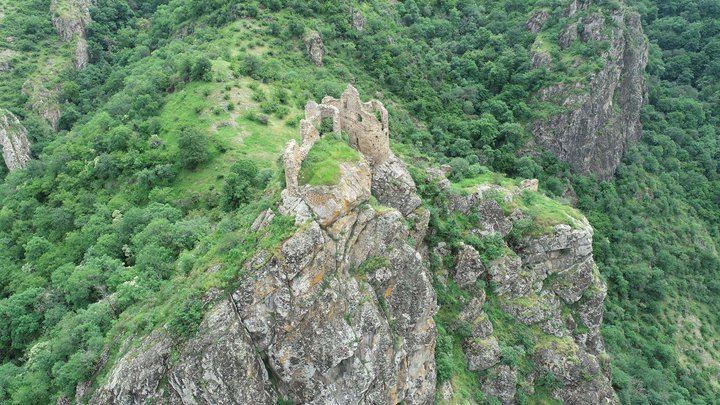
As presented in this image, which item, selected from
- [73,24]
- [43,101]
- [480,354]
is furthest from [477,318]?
[73,24]

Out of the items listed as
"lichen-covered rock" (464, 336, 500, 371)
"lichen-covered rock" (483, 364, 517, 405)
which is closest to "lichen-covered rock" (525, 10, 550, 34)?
"lichen-covered rock" (464, 336, 500, 371)

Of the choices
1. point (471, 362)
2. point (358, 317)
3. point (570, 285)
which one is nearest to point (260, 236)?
point (358, 317)

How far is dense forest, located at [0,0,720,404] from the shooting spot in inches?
1622

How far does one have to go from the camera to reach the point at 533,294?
1896 inches

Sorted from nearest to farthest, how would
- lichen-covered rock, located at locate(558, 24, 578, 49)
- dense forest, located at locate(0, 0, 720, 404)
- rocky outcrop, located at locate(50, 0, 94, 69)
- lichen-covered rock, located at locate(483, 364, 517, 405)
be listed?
dense forest, located at locate(0, 0, 720, 404) < lichen-covered rock, located at locate(483, 364, 517, 405) < lichen-covered rock, located at locate(558, 24, 578, 49) < rocky outcrop, located at locate(50, 0, 94, 69)

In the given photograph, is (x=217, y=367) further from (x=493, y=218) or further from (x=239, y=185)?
(x=493, y=218)

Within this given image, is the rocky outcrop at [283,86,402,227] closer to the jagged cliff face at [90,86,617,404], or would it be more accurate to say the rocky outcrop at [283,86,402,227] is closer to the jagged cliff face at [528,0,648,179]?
the jagged cliff face at [90,86,617,404]

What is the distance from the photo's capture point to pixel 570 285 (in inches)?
1967

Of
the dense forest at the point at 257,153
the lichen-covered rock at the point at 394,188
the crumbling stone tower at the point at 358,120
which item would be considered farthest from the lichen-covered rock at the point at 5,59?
the lichen-covered rock at the point at 394,188

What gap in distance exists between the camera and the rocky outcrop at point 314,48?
90875 millimetres

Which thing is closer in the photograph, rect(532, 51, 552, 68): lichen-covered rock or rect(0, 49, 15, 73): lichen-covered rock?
rect(0, 49, 15, 73): lichen-covered rock

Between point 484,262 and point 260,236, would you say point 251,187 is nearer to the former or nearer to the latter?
point 260,236

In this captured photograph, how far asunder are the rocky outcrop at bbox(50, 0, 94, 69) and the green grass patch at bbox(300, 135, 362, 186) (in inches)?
3543

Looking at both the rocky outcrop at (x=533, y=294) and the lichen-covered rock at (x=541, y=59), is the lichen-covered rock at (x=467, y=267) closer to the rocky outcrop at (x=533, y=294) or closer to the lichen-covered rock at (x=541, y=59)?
the rocky outcrop at (x=533, y=294)
